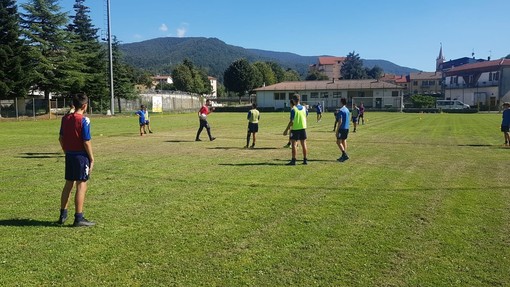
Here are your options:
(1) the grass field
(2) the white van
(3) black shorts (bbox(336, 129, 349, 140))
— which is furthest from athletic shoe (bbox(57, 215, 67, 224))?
(2) the white van

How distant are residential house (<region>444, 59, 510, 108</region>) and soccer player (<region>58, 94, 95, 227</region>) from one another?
74.0 meters

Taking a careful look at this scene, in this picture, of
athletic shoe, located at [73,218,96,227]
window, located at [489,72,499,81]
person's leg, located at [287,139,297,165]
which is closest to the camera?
athletic shoe, located at [73,218,96,227]

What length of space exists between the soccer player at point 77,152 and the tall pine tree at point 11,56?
3985cm

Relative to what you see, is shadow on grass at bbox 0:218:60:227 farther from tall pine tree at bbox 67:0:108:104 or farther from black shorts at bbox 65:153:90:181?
tall pine tree at bbox 67:0:108:104

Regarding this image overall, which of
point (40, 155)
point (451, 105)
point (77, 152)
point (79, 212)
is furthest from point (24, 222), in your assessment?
point (451, 105)

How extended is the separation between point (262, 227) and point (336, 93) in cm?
7251

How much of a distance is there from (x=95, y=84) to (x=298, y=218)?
51.7m

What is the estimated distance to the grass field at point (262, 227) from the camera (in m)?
4.22

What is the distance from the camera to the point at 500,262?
450cm

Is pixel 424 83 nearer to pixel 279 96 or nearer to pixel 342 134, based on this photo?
pixel 279 96

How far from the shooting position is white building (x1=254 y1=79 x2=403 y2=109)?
6981 cm

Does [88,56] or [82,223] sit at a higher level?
[88,56]

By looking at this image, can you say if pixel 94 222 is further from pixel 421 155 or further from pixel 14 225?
pixel 421 155

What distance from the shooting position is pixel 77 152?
230 inches
